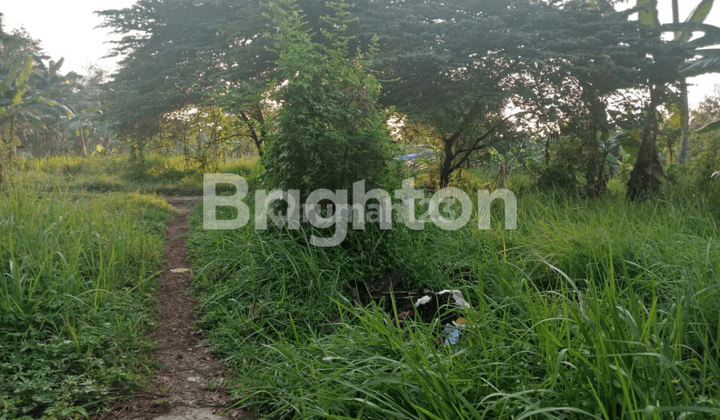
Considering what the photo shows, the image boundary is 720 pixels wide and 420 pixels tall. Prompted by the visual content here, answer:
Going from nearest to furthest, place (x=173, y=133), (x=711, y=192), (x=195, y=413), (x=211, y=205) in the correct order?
(x=195, y=413), (x=711, y=192), (x=211, y=205), (x=173, y=133)

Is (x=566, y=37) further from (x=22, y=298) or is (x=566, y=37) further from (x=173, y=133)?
(x=173, y=133)

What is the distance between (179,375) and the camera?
Answer: 309 cm

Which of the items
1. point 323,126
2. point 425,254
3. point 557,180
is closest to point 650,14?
point 557,180

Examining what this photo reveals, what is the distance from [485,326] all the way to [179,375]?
1.96m

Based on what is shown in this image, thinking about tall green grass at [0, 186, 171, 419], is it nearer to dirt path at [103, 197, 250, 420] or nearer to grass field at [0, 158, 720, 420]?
grass field at [0, 158, 720, 420]

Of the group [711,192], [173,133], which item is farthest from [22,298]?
[173,133]

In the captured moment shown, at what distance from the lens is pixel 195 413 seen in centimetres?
263

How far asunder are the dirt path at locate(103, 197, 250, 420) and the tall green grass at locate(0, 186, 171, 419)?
5.5 inches

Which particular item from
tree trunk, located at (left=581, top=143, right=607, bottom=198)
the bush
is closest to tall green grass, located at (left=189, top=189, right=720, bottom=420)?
the bush

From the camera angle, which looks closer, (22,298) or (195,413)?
(195,413)

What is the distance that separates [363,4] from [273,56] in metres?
2.05

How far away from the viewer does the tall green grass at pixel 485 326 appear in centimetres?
188

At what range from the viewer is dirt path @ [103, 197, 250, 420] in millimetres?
2621

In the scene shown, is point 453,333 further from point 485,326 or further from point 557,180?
point 557,180
